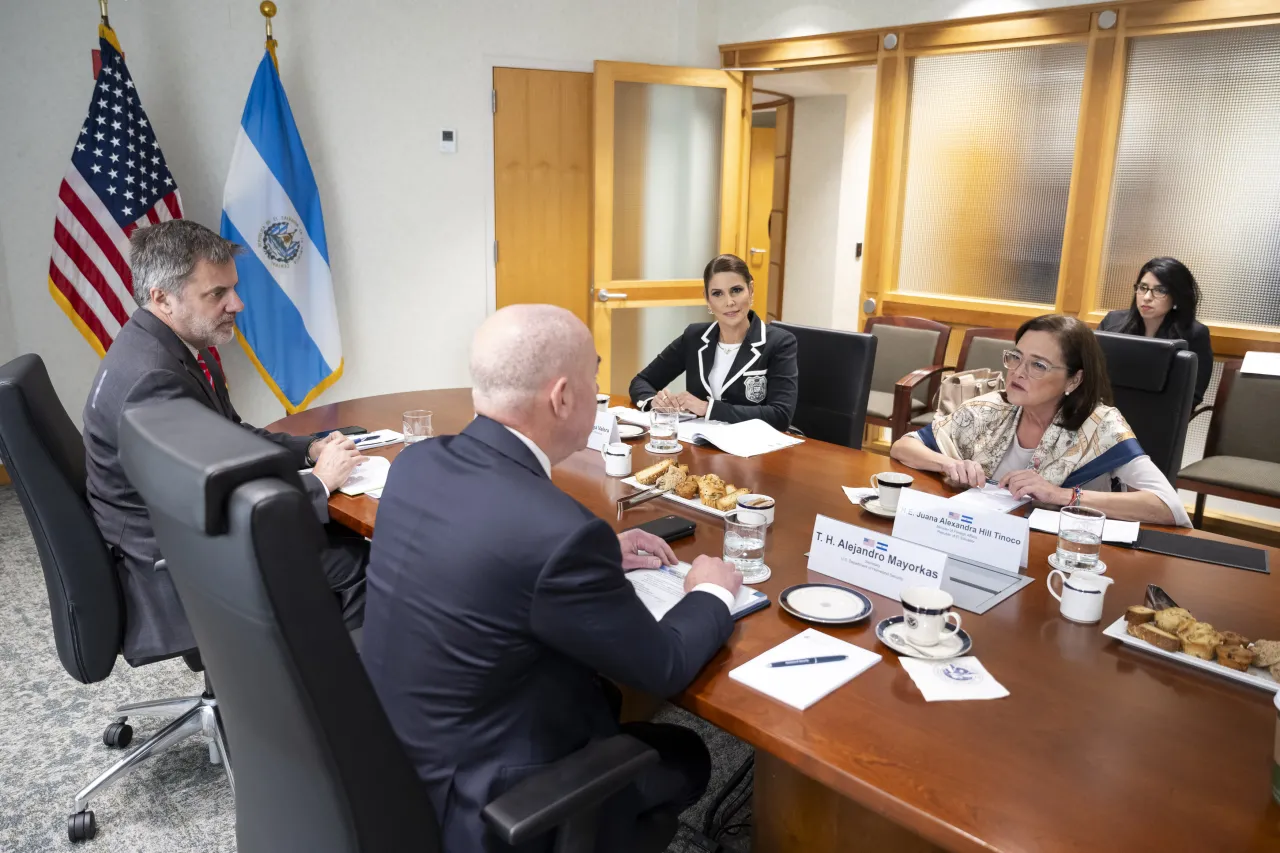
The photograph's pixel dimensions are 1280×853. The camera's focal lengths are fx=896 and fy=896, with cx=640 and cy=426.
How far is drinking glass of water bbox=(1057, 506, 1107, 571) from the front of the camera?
64.2 inches

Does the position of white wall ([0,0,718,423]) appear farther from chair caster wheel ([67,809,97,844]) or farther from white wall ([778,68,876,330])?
A: chair caster wheel ([67,809,97,844])

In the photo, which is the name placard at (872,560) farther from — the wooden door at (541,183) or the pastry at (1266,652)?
the wooden door at (541,183)

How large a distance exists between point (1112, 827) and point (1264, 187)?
386 cm

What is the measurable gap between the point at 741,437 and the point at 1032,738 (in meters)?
1.50

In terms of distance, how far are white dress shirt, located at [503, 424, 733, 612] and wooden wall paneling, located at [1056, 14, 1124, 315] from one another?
3599mm

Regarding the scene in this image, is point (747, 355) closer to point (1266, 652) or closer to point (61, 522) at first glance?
point (1266, 652)

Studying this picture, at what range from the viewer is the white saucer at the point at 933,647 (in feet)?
4.40

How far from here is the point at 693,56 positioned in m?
5.44

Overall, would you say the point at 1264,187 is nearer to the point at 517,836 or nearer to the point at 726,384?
the point at 726,384

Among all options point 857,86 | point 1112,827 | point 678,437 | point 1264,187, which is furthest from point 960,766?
point 857,86

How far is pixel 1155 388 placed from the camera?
2.67 meters

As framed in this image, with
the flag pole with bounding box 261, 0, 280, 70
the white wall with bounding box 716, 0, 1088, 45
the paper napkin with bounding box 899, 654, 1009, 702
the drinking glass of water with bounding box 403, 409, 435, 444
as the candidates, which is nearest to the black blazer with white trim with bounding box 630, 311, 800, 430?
the drinking glass of water with bounding box 403, 409, 435, 444

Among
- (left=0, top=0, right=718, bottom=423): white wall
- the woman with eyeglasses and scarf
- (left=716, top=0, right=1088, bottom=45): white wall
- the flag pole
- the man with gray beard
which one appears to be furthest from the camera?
(left=716, top=0, right=1088, bottom=45): white wall

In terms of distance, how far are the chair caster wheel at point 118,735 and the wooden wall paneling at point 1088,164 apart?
4193mm
